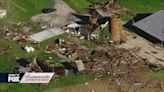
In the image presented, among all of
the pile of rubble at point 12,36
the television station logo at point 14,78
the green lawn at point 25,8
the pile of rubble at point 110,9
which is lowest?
the television station logo at point 14,78

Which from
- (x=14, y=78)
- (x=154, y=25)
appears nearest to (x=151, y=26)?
(x=154, y=25)

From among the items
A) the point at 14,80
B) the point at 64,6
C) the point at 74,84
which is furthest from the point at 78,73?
the point at 64,6

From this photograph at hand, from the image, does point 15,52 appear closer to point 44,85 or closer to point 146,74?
point 44,85

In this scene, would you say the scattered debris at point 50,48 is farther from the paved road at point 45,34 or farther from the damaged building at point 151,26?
the damaged building at point 151,26

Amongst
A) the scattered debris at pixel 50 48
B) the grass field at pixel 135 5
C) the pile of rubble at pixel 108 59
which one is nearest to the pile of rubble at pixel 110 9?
the grass field at pixel 135 5

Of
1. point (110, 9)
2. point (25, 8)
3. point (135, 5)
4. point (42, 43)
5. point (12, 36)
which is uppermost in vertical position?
point (110, 9)

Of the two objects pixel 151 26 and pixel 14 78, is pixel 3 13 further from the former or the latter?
pixel 151 26

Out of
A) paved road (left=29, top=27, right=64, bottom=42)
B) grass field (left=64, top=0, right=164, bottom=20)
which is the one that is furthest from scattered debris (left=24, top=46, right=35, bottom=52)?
grass field (left=64, top=0, right=164, bottom=20)
